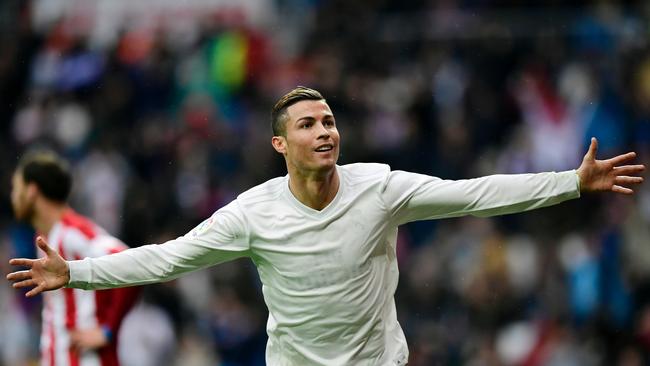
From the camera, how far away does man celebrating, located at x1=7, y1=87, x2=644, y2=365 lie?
22.4 feet

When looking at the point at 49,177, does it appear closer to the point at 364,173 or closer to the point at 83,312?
the point at 83,312

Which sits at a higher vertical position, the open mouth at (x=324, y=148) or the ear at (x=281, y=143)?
the ear at (x=281, y=143)

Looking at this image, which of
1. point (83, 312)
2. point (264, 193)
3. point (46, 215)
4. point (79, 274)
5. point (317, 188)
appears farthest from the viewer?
point (46, 215)

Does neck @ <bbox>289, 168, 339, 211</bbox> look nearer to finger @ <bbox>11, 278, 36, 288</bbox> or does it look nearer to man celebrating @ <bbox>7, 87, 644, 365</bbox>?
man celebrating @ <bbox>7, 87, 644, 365</bbox>

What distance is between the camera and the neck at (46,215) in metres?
8.34

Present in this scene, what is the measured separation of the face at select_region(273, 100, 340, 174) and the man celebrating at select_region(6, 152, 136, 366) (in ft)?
5.31

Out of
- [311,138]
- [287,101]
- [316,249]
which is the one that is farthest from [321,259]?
[287,101]

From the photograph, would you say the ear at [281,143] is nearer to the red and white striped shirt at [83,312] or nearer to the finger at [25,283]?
the finger at [25,283]

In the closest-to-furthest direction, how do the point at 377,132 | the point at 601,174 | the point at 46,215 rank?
the point at 601,174 < the point at 46,215 < the point at 377,132

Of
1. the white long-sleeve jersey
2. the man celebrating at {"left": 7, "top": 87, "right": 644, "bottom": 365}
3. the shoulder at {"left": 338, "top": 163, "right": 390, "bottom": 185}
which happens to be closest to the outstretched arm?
the man celebrating at {"left": 7, "top": 87, "right": 644, "bottom": 365}

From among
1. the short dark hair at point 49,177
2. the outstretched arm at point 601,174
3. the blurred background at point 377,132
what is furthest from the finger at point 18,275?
the blurred background at point 377,132

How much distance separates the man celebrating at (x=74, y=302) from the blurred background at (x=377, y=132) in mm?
4446

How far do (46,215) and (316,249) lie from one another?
2.18 metres

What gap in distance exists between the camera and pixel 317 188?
6980mm
